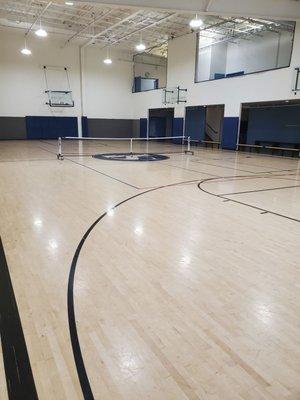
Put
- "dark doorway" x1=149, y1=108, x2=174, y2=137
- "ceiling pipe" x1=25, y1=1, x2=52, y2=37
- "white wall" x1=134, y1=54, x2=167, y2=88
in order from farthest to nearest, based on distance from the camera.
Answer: "white wall" x1=134, y1=54, x2=167, y2=88
"dark doorway" x1=149, y1=108, x2=174, y2=137
"ceiling pipe" x1=25, y1=1, x2=52, y2=37

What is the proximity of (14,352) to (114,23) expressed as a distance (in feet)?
63.7

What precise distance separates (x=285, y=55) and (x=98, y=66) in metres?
13.0

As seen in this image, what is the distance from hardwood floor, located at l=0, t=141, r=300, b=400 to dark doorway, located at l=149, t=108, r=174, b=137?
19.2 m

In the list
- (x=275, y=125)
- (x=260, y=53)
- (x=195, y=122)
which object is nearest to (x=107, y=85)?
(x=195, y=122)

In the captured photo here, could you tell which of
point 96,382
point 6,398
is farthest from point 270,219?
point 6,398

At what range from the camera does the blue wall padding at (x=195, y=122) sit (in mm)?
19797

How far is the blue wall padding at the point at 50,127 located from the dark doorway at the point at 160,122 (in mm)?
5727

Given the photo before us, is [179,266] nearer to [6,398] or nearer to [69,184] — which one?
[6,398]

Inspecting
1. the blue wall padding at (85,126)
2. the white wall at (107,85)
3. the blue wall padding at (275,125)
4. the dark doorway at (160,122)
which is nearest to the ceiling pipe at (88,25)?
the white wall at (107,85)

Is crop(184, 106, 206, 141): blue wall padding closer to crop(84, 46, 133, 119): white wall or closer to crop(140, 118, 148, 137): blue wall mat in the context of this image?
crop(140, 118, 148, 137): blue wall mat

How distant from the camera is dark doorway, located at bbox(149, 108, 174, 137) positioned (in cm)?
2441

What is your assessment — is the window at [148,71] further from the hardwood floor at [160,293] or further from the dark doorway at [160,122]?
the hardwood floor at [160,293]

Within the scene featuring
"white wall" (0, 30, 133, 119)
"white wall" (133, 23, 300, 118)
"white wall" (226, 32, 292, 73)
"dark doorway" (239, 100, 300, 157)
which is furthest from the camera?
"white wall" (0, 30, 133, 119)

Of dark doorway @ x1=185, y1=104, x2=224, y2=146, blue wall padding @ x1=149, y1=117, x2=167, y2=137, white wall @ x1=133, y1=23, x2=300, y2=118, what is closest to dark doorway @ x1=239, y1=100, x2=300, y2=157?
white wall @ x1=133, y1=23, x2=300, y2=118
